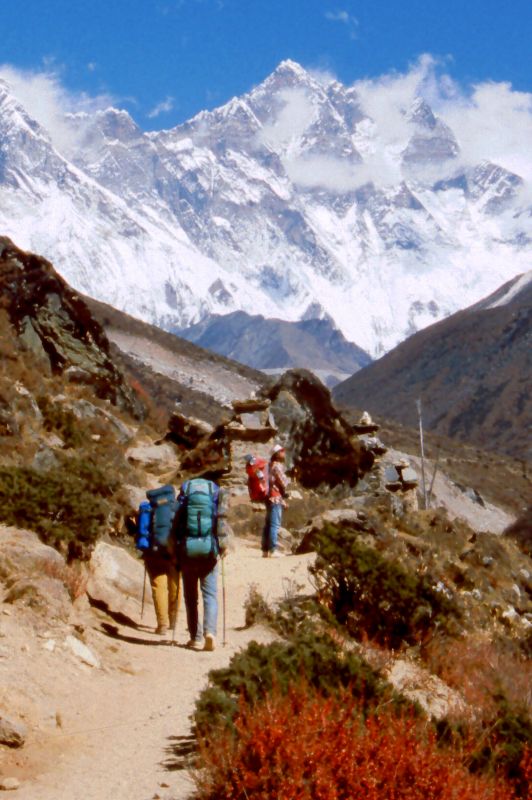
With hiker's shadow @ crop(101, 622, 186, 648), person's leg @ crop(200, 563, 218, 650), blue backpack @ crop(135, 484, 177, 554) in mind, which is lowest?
hiker's shadow @ crop(101, 622, 186, 648)

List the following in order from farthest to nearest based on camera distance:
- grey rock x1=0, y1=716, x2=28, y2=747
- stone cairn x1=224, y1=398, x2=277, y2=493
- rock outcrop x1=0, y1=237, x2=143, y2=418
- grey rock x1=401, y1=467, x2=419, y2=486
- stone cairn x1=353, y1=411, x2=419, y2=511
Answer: grey rock x1=401, y1=467, x2=419, y2=486 < stone cairn x1=353, y1=411, x2=419, y2=511 < rock outcrop x1=0, y1=237, x2=143, y2=418 < stone cairn x1=224, y1=398, x2=277, y2=493 < grey rock x1=0, y1=716, x2=28, y2=747

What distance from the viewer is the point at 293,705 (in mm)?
5395

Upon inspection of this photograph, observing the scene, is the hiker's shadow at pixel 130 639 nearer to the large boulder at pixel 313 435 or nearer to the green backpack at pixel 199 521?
the green backpack at pixel 199 521

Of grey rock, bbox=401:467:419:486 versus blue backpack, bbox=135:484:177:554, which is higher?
blue backpack, bbox=135:484:177:554

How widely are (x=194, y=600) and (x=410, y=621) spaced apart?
1.98 metres

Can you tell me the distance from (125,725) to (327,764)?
2.20 metres

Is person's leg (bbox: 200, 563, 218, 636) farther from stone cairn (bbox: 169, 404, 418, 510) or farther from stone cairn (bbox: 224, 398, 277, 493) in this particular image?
stone cairn (bbox: 224, 398, 277, 493)

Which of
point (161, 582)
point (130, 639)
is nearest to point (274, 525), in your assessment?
point (161, 582)

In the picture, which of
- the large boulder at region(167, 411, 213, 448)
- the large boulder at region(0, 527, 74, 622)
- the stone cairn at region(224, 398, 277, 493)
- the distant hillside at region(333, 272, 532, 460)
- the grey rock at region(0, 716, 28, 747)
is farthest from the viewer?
the distant hillside at region(333, 272, 532, 460)

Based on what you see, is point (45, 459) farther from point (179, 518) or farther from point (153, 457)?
point (153, 457)

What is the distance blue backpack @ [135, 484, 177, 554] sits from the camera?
30.1 ft

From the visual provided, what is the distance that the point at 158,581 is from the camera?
928 cm

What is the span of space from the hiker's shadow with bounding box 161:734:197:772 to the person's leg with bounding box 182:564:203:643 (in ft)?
8.80

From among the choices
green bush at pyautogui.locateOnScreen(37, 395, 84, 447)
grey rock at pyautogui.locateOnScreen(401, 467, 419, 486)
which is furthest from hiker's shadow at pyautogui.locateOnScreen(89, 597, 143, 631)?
grey rock at pyautogui.locateOnScreen(401, 467, 419, 486)
